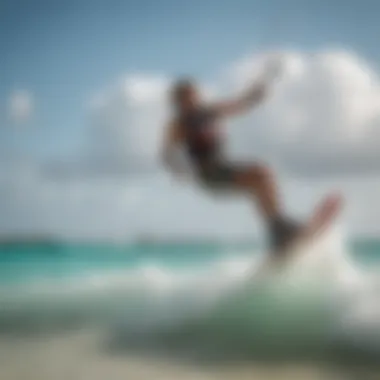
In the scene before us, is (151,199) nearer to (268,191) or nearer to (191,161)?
(191,161)

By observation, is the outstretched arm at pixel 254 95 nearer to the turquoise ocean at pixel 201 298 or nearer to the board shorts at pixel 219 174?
the board shorts at pixel 219 174

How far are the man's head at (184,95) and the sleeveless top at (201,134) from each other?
2cm

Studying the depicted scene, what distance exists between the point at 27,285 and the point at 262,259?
43cm

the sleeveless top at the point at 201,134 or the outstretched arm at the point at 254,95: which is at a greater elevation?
the outstretched arm at the point at 254,95

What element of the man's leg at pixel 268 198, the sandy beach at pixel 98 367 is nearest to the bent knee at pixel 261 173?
the man's leg at pixel 268 198

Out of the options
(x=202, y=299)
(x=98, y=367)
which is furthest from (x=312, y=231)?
(x=98, y=367)

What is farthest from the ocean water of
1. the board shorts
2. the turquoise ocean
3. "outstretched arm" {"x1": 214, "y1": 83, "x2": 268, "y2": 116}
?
"outstretched arm" {"x1": 214, "y1": 83, "x2": 268, "y2": 116}

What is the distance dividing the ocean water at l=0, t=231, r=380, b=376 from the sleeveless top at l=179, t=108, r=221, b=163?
16 cm

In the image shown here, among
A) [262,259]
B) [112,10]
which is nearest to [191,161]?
[262,259]

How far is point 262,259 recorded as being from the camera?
4.07 ft

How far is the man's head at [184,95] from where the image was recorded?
1.27m

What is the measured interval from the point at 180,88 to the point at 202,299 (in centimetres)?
38

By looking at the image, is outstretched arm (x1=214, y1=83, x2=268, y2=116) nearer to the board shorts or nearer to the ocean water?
the board shorts

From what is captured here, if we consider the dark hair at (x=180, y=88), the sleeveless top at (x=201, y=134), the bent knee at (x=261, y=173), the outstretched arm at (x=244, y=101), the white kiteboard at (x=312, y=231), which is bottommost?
the white kiteboard at (x=312, y=231)
